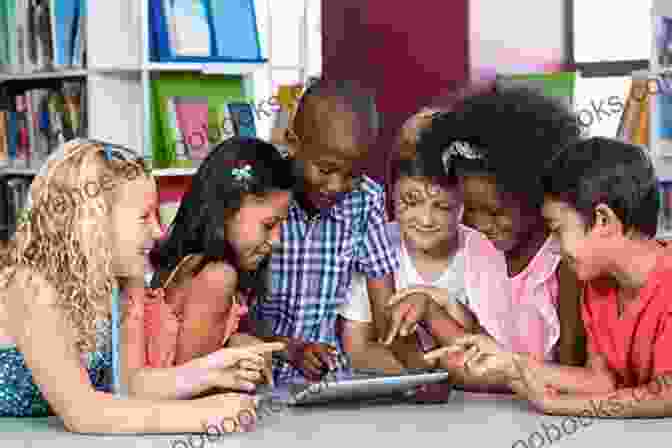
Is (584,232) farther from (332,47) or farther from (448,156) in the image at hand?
(332,47)

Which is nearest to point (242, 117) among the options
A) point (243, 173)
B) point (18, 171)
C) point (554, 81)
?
point (18, 171)

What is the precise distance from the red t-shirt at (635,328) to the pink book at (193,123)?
2501 mm

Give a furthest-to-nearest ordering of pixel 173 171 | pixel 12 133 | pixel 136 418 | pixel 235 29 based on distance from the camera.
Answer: pixel 12 133, pixel 235 29, pixel 173 171, pixel 136 418

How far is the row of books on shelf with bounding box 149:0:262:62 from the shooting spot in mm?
3992

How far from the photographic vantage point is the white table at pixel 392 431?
1562mm

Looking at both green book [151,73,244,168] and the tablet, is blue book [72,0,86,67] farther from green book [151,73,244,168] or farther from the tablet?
the tablet

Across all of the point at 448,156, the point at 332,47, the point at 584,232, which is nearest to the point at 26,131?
the point at 332,47

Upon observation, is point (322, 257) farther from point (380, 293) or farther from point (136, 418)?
point (136, 418)

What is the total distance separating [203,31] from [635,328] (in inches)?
107

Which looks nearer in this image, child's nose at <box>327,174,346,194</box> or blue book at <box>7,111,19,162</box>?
child's nose at <box>327,174,346,194</box>

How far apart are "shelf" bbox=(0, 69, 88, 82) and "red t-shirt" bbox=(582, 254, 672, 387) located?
268 centimetres

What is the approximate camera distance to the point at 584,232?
171cm

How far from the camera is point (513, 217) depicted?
2025 millimetres

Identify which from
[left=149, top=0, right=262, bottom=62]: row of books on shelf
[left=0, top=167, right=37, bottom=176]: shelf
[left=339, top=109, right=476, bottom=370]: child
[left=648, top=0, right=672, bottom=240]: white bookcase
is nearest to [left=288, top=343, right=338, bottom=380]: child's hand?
[left=339, top=109, right=476, bottom=370]: child
